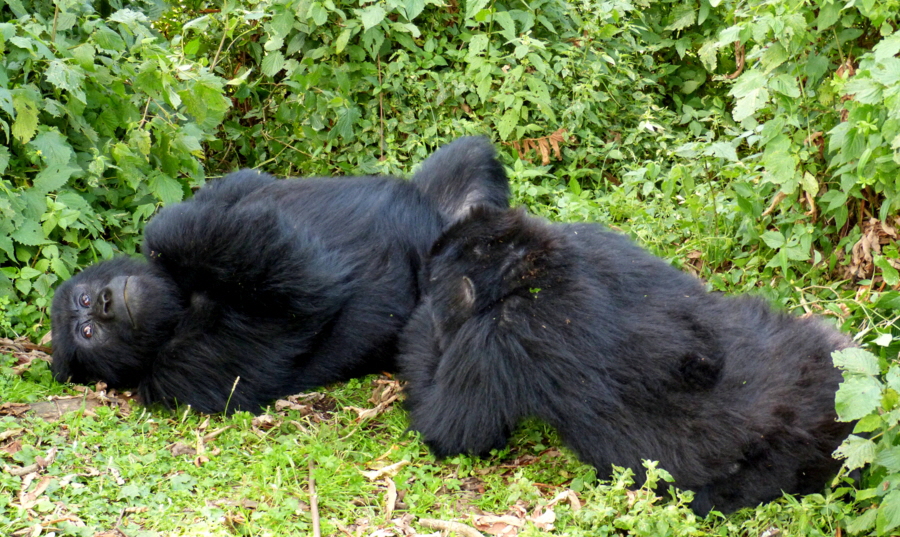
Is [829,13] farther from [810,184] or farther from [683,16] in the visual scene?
[683,16]

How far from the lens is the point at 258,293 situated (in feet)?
13.0

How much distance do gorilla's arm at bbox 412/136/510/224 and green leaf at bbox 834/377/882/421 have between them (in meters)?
2.06

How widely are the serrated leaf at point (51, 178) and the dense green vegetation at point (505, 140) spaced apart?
0.6 inches

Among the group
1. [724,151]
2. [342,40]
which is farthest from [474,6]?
[724,151]

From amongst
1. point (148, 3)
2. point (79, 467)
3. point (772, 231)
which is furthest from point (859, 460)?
point (148, 3)

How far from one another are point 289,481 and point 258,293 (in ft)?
3.10

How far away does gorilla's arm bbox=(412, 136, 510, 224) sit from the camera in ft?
14.3

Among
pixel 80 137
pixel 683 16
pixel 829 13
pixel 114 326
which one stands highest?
pixel 683 16

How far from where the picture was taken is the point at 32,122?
4.39 metres

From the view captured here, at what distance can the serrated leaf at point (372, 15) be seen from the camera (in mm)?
5426

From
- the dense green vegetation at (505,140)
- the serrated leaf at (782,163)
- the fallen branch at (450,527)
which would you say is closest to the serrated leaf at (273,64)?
the dense green vegetation at (505,140)

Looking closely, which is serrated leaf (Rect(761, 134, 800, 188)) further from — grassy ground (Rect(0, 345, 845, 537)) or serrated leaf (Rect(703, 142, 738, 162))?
grassy ground (Rect(0, 345, 845, 537))

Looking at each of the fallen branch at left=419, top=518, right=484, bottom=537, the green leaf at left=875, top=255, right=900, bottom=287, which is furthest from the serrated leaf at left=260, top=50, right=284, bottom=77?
the green leaf at left=875, top=255, right=900, bottom=287

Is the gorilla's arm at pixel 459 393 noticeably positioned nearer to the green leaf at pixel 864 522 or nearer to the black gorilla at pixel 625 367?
the black gorilla at pixel 625 367
